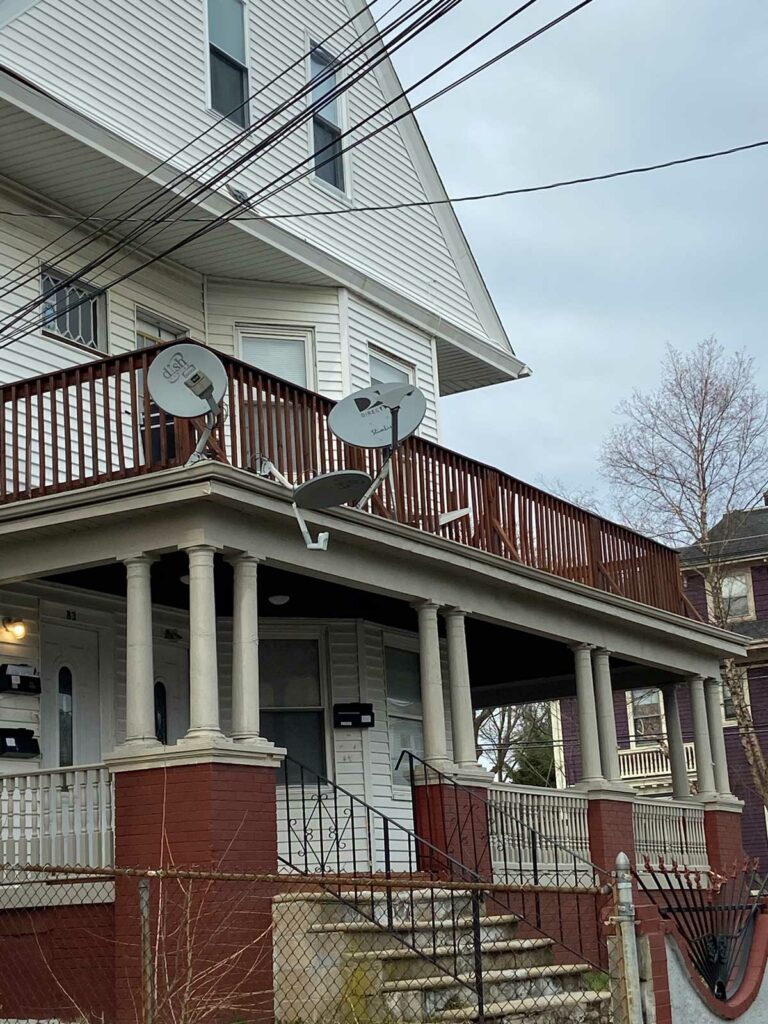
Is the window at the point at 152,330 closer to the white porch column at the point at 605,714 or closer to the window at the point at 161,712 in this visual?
the window at the point at 161,712

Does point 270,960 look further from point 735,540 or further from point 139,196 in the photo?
point 735,540

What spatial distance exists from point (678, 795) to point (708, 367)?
16.4 metres

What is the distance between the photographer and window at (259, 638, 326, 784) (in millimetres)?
15859

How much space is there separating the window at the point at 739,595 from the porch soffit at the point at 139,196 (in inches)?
830

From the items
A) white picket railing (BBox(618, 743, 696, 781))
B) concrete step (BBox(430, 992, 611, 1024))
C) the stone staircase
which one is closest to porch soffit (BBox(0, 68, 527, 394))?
the stone staircase

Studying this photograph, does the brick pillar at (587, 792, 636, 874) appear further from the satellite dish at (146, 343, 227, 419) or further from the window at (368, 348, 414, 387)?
the satellite dish at (146, 343, 227, 419)

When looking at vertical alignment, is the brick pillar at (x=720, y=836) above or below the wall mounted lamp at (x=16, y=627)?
below

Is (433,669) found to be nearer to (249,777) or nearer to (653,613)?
(249,777)

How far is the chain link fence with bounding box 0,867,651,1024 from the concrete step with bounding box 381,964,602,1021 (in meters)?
0.01

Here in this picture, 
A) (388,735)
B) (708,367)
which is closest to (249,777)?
(388,735)

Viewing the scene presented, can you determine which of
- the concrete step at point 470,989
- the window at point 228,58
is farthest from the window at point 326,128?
the concrete step at point 470,989

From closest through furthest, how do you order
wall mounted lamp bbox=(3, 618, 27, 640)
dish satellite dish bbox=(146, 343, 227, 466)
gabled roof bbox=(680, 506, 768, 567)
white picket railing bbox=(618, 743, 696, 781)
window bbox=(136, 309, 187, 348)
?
dish satellite dish bbox=(146, 343, 227, 466) < wall mounted lamp bbox=(3, 618, 27, 640) < window bbox=(136, 309, 187, 348) < gabled roof bbox=(680, 506, 768, 567) < white picket railing bbox=(618, 743, 696, 781)

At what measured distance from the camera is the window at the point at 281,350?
17.2m

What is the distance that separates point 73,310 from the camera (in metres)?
15.2
